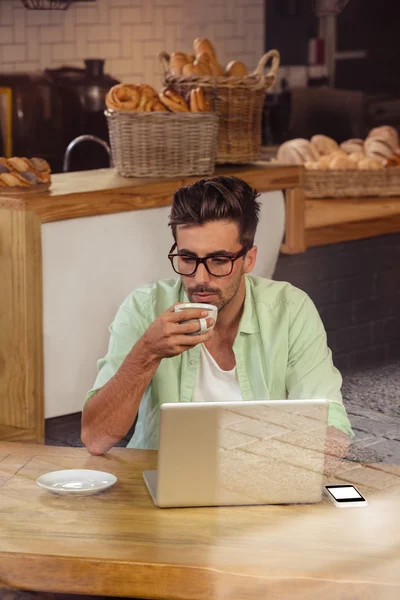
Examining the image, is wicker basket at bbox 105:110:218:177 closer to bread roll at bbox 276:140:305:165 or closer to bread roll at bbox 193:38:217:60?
bread roll at bbox 193:38:217:60

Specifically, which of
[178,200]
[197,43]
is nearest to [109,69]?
[197,43]

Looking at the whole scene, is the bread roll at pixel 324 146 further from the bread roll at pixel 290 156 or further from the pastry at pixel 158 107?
the pastry at pixel 158 107

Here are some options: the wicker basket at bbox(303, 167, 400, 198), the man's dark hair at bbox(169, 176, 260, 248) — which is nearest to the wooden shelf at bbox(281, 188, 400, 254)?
the wicker basket at bbox(303, 167, 400, 198)

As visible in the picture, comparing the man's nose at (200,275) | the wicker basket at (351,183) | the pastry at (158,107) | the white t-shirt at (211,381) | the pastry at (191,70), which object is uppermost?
the pastry at (191,70)

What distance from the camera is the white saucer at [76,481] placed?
1.56 metres

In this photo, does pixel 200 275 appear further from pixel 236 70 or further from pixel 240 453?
pixel 236 70

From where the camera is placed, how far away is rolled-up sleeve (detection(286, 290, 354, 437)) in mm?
2047

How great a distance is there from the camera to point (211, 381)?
2078 mm

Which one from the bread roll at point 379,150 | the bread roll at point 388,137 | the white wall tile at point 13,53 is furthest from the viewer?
the white wall tile at point 13,53

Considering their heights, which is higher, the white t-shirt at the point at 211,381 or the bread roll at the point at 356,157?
the bread roll at the point at 356,157

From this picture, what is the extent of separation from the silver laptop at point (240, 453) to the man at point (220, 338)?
36 cm

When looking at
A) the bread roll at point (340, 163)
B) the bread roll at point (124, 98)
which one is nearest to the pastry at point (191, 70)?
the bread roll at point (124, 98)

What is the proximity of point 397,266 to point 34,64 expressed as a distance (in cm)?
235

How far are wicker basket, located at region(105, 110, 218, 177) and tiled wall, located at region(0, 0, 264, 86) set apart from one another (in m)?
2.36
